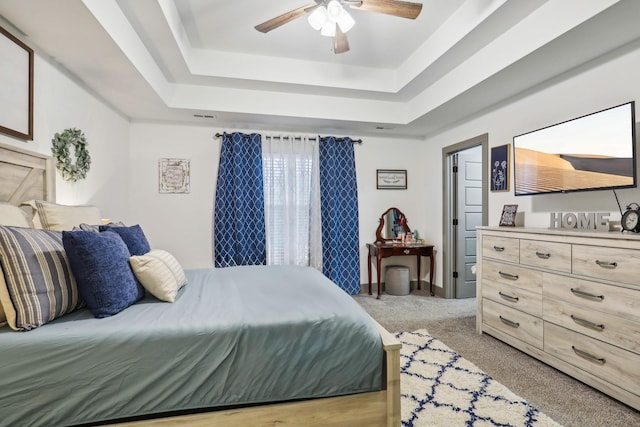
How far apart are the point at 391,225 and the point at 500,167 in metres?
1.72

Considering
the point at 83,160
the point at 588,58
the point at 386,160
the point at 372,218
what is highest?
the point at 588,58

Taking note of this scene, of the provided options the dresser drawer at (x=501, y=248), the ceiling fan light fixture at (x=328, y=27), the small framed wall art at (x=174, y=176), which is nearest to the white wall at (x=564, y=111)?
the dresser drawer at (x=501, y=248)

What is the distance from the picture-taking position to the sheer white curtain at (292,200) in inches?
169

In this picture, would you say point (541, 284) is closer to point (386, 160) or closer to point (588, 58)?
point (588, 58)

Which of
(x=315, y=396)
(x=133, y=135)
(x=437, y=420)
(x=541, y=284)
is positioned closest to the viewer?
(x=315, y=396)

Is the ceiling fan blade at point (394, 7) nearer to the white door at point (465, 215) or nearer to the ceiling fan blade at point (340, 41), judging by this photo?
the ceiling fan blade at point (340, 41)

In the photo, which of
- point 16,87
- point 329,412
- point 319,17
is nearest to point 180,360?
point 329,412

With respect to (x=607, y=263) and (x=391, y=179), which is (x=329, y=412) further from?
(x=391, y=179)

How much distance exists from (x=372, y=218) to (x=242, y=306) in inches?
131

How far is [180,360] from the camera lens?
1.32 metres

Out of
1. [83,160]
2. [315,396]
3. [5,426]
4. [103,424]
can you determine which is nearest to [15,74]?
[83,160]

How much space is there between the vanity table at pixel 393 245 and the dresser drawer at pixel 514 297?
1415 mm

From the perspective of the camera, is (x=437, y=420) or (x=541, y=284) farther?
(x=541, y=284)

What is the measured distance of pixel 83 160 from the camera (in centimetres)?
281
